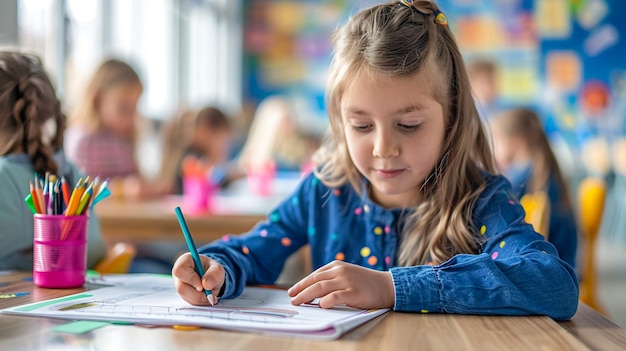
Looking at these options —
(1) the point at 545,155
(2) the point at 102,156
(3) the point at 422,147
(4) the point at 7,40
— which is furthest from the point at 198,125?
(3) the point at 422,147

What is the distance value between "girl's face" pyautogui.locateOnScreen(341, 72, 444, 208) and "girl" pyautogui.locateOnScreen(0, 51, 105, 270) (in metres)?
0.57

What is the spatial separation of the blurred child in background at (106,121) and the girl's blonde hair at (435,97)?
1.91 m

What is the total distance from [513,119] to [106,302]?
2281 millimetres

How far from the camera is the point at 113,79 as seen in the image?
9.69ft

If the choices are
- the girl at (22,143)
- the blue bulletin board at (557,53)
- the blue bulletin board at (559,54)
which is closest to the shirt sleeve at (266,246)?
the girl at (22,143)

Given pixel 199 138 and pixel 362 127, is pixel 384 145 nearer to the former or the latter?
pixel 362 127

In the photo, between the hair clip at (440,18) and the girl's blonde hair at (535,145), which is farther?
the girl's blonde hair at (535,145)

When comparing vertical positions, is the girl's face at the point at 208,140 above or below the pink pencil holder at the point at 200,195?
above

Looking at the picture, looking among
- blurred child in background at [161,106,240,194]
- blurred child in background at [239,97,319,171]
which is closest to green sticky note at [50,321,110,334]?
blurred child in background at [161,106,240,194]

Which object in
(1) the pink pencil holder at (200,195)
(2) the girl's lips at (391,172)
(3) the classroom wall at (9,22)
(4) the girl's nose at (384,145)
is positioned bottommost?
(1) the pink pencil holder at (200,195)

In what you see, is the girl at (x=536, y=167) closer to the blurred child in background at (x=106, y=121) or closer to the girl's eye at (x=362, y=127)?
the girl's eye at (x=362, y=127)

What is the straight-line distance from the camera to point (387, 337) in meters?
0.76

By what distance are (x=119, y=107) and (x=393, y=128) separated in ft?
7.00

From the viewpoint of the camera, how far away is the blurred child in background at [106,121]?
2.92 meters
